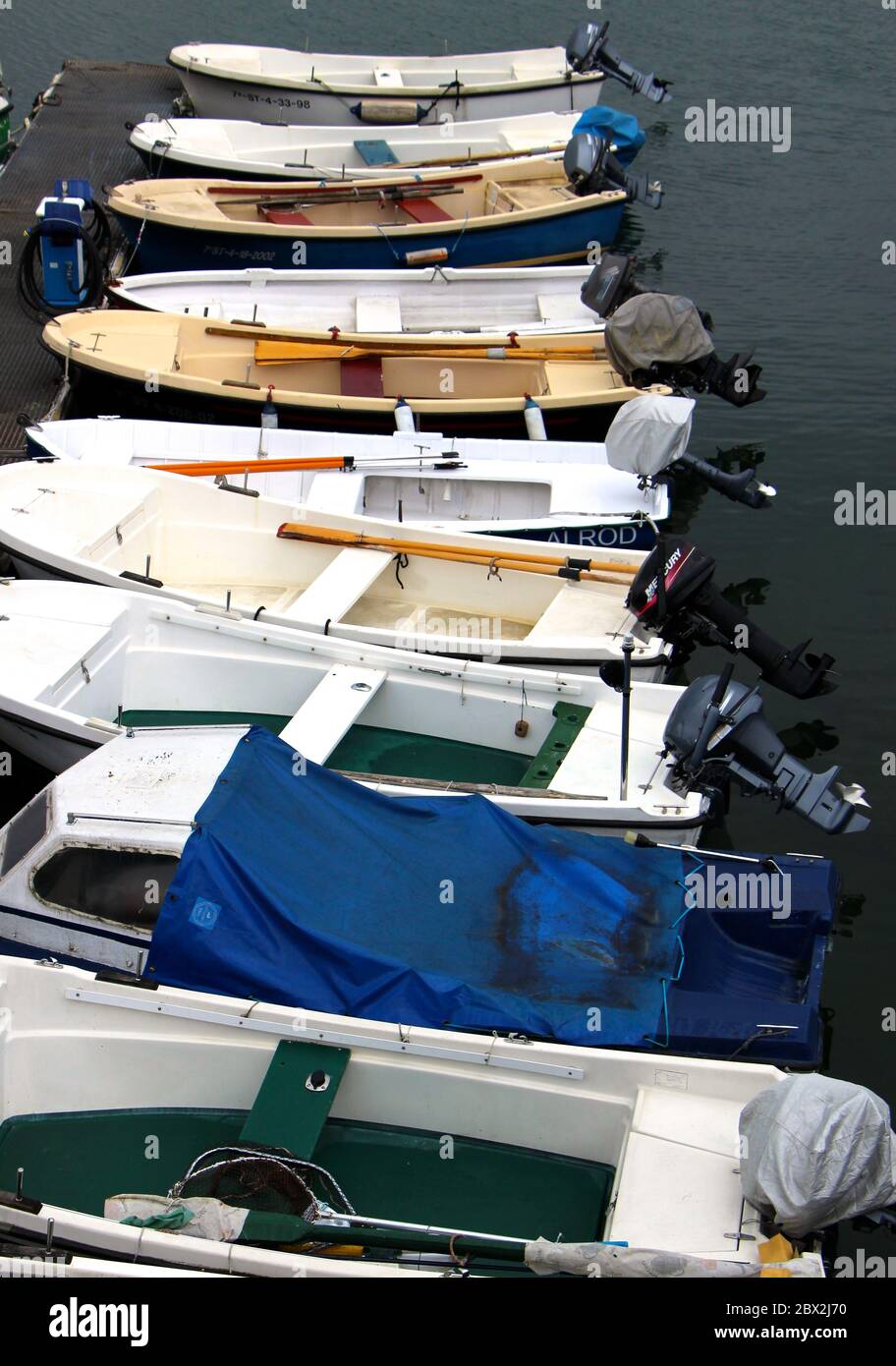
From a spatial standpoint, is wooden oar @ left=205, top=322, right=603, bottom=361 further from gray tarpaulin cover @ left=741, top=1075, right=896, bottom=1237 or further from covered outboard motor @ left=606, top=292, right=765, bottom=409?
gray tarpaulin cover @ left=741, top=1075, right=896, bottom=1237

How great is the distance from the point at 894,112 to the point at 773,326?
717 centimetres

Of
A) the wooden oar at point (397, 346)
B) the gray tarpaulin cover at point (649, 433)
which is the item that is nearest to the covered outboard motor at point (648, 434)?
the gray tarpaulin cover at point (649, 433)

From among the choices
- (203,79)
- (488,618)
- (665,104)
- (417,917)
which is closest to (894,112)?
(665,104)

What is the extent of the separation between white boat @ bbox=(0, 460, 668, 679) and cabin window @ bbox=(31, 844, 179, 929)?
2924 mm

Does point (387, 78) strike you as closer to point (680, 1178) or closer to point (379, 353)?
point (379, 353)

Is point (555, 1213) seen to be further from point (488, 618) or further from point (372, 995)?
point (488, 618)

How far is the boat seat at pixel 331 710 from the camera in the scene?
9289 millimetres

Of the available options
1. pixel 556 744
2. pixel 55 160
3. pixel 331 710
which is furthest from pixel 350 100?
pixel 556 744

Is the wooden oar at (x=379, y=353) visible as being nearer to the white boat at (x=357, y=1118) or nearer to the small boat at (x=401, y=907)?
the small boat at (x=401, y=907)

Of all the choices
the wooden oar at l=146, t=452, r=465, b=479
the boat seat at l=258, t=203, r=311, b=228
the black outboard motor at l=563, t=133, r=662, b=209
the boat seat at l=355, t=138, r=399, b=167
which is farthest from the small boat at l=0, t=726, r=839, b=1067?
the boat seat at l=355, t=138, r=399, b=167

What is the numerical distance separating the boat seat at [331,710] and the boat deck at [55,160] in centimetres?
543

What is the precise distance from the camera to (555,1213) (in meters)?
6.92

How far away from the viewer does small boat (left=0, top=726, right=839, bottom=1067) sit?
7391mm

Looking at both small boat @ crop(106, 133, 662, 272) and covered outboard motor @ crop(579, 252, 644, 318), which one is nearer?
covered outboard motor @ crop(579, 252, 644, 318)
